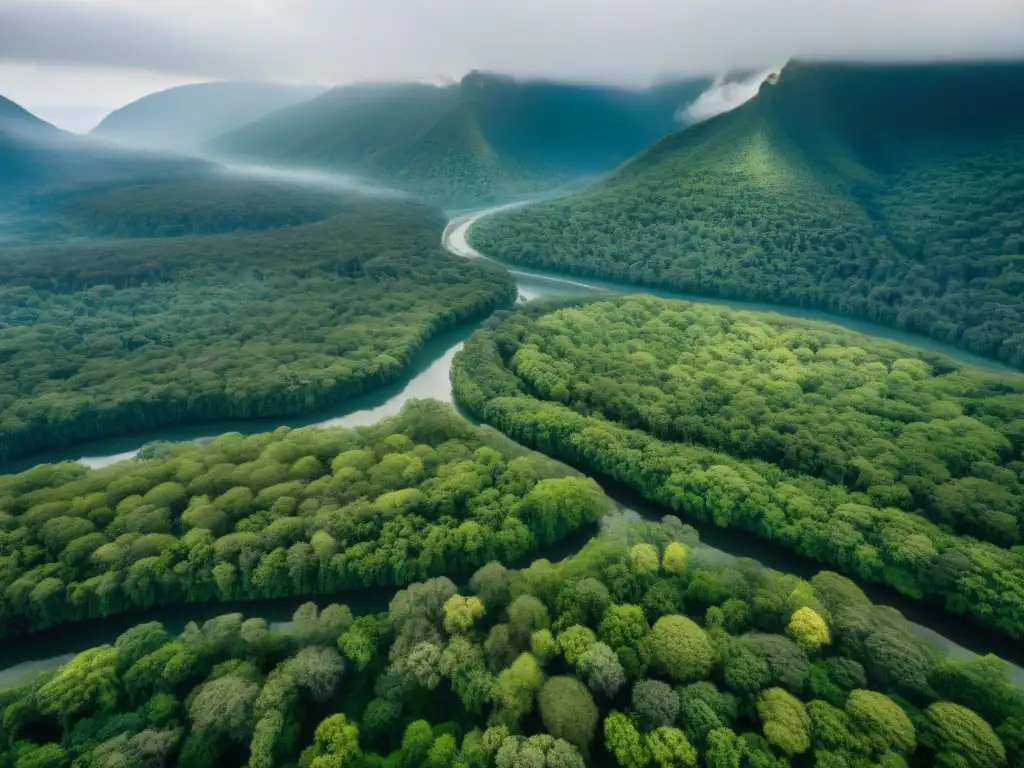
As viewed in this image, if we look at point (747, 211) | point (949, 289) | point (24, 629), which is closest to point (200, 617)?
point (24, 629)

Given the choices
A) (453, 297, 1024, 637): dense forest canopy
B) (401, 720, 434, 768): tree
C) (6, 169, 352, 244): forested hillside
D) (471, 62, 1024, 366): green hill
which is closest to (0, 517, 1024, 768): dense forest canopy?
(401, 720, 434, 768): tree

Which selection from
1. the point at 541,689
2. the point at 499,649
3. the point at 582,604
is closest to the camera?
the point at 541,689

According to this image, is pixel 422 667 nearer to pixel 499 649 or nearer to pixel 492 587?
pixel 499 649

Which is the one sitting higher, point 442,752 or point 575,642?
point 575,642

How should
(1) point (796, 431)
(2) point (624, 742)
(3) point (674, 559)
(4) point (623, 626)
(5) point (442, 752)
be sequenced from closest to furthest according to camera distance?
(5) point (442, 752), (2) point (624, 742), (4) point (623, 626), (3) point (674, 559), (1) point (796, 431)

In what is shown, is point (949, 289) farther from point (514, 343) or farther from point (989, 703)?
point (989, 703)

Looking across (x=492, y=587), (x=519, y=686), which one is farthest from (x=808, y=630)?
(x=492, y=587)
